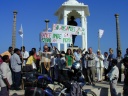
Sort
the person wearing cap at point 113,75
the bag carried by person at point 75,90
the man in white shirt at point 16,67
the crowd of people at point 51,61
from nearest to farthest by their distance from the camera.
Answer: the bag carried by person at point 75,90
the person wearing cap at point 113,75
the man in white shirt at point 16,67
the crowd of people at point 51,61

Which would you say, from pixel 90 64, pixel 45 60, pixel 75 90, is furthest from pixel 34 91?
pixel 90 64

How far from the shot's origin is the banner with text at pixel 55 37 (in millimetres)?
11727

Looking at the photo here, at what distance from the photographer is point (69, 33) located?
12.1 m

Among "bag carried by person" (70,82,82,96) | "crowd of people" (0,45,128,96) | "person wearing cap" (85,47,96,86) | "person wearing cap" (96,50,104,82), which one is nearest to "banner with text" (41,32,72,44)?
"crowd of people" (0,45,128,96)

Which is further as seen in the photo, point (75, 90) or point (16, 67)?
point (16, 67)

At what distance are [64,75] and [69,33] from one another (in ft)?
7.51

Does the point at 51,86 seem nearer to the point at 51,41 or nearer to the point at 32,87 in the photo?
the point at 32,87

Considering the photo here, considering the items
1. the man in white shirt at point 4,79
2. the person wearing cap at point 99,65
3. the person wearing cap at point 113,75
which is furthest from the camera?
the person wearing cap at point 99,65

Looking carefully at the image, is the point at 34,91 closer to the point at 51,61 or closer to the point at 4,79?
the point at 4,79

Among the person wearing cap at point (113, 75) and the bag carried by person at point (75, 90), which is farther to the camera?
the person wearing cap at point (113, 75)

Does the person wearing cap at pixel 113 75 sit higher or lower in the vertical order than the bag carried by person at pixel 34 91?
higher

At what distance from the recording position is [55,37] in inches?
465

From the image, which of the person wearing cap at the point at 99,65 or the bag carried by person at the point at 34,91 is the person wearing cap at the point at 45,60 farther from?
the bag carried by person at the point at 34,91

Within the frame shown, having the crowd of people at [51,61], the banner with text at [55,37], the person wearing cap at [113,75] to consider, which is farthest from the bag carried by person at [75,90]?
the banner with text at [55,37]
